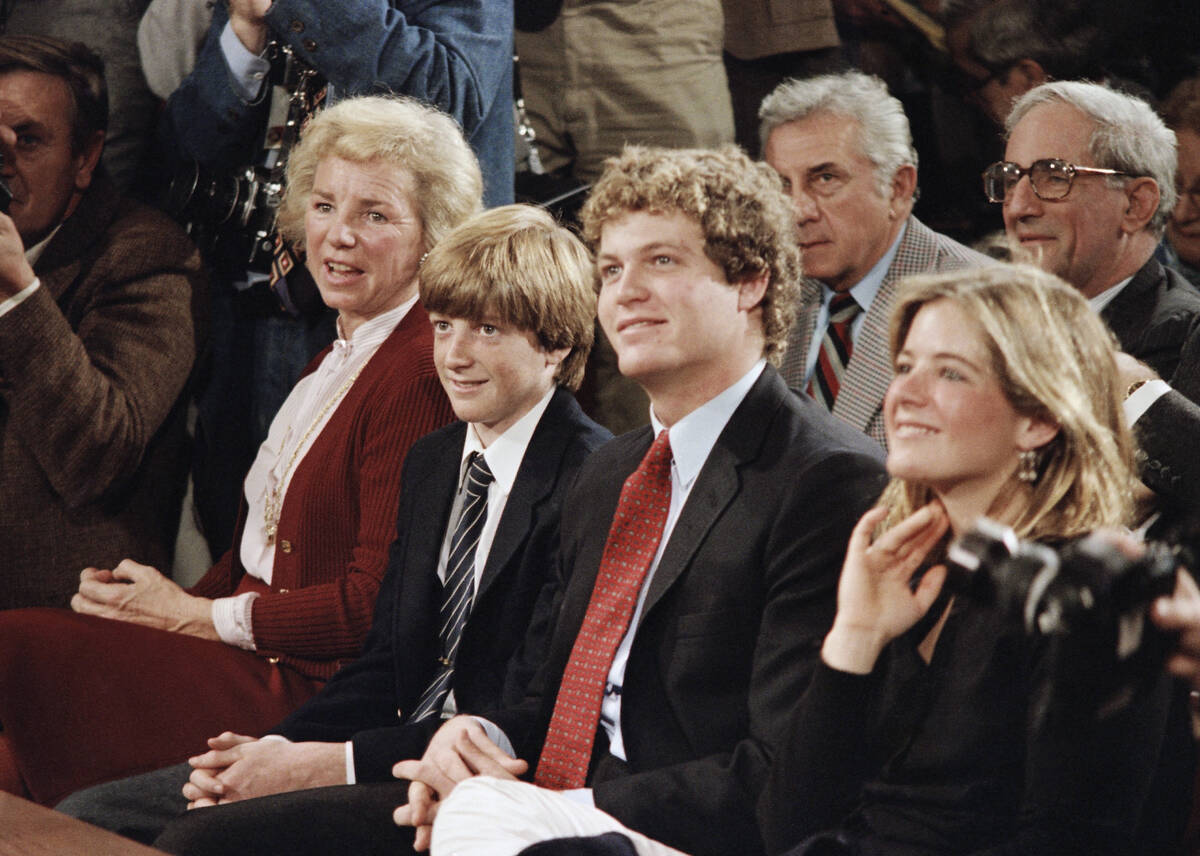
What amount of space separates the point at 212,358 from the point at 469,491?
128 centimetres

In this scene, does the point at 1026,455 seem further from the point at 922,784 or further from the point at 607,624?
the point at 607,624

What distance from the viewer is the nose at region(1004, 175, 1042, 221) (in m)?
2.44

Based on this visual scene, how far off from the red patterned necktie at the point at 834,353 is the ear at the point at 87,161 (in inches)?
68.1

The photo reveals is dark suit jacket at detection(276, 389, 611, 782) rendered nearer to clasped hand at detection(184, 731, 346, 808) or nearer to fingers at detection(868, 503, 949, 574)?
clasped hand at detection(184, 731, 346, 808)

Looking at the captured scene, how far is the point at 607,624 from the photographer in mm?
1891


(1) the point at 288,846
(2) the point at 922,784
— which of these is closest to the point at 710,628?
(2) the point at 922,784

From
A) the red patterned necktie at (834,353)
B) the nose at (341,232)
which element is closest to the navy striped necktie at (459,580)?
the nose at (341,232)

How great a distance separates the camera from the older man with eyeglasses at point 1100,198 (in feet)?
7.73

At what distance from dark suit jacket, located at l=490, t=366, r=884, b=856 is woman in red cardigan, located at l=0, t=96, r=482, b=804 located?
2.58ft

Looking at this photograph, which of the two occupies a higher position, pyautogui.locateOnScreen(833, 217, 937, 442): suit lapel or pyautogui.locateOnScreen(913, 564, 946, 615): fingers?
pyautogui.locateOnScreen(833, 217, 937, 442): suit lapel

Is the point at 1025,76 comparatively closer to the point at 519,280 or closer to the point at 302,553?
the point at 519,280

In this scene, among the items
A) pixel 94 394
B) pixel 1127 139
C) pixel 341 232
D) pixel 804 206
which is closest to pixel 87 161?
pixel 94 394

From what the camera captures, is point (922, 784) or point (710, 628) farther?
point (710, 628)

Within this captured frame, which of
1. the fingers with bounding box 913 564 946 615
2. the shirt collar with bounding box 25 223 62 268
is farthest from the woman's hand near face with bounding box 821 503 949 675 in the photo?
the shirt collar with bounding box 25 223 62 268
